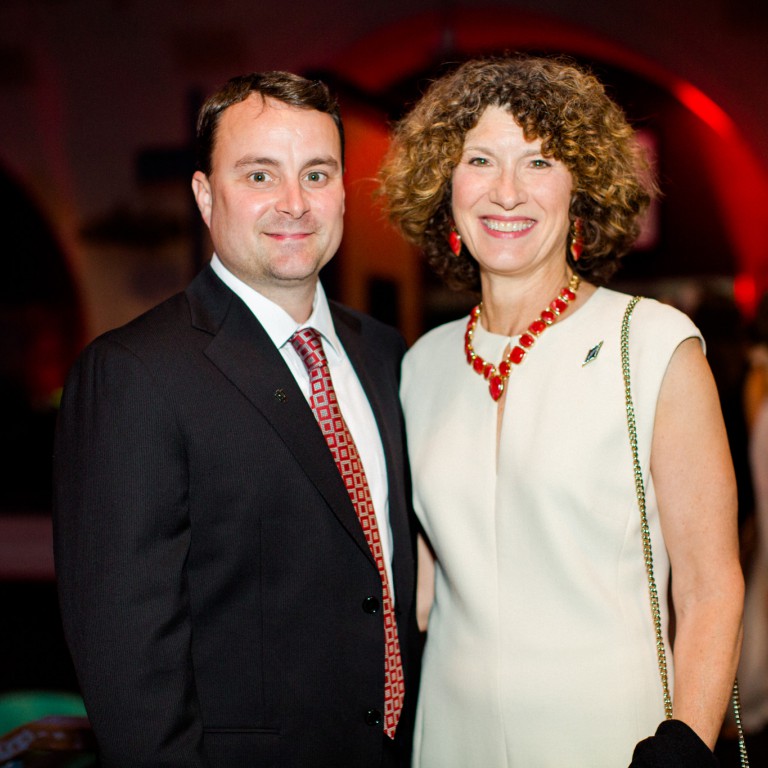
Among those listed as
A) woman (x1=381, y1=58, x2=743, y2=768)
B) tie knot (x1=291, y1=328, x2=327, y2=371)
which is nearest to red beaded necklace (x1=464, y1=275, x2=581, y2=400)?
woman (x1=381, y1=58, x2=743, y2=768)

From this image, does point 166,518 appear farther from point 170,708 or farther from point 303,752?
point 303,752

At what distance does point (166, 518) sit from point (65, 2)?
4720 millimetres

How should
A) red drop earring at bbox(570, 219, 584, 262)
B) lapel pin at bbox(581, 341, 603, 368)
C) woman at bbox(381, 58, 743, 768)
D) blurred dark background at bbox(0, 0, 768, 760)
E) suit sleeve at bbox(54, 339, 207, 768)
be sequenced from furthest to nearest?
blurred dark background at bbox(0, 0, 768, 760)
red drop earring at bbox(570, 219, 584, 262)
lapel pin at bbox(581, 341, 603, 368)
woman at bbox(381, 58, 743, 768)
suit sleeve at bbox(54, 339, 207, 768)

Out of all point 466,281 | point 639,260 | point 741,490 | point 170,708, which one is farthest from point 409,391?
point 639,260

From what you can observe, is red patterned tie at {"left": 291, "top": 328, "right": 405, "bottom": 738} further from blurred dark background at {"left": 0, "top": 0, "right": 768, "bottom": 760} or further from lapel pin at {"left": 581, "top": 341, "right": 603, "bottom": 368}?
blurred dark background at {"left": 0, "top": 0, "right": 768, "bottom": 760}

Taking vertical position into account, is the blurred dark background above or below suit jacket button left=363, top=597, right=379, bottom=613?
above

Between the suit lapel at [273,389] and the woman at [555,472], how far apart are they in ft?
0.96

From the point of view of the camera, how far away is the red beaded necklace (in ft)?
6.05

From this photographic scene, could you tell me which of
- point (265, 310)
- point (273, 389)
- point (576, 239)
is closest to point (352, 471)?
point (273, 389)

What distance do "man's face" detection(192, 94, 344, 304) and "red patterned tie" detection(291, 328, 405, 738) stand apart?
5.5 inches

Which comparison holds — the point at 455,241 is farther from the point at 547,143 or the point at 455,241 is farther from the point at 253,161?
the point at 253,161

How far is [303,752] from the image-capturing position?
5.33ft

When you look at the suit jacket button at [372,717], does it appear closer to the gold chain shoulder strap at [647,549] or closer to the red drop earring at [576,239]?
the gold chain shoulder strap at [647,549]

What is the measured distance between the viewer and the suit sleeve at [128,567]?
149cm
